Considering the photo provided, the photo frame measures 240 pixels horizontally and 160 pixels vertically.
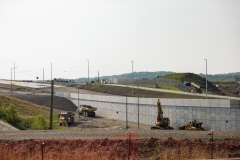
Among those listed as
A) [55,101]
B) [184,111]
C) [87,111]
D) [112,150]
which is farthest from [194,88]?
[112,150]

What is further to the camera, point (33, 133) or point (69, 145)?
point (33, 133)

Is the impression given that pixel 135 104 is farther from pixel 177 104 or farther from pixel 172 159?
pixel 172 159

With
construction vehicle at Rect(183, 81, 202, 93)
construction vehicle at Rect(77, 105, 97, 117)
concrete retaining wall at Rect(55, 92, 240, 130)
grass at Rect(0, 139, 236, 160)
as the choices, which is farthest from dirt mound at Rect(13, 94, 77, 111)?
grass at Rect(0, 139, 236, 160)

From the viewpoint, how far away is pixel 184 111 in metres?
54.4

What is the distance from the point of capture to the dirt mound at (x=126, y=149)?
78.6ft

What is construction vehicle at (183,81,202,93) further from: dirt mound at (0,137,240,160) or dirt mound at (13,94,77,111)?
dirt mound at (0,137,240,160)

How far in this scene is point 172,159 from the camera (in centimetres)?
2192

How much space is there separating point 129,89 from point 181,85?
59.2 feet

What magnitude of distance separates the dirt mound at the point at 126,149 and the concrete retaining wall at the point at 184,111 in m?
19.3

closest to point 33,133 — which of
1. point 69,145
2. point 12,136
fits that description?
point 12,136

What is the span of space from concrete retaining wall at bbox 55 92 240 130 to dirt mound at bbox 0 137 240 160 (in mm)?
19290

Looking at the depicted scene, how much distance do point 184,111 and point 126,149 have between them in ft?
99.2

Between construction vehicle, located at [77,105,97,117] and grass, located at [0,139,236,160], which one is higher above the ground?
grass, located at [0,139,236,160]

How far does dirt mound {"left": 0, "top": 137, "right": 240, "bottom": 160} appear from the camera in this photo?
23953mm
